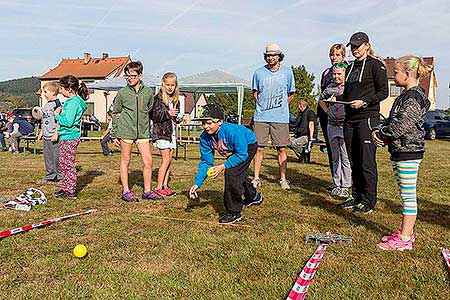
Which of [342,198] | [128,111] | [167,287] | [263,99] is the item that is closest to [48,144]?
[128,111]

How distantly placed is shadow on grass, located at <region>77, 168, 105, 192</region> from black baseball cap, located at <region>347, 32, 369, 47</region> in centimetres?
418

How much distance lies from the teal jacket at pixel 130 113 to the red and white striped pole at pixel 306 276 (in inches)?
115

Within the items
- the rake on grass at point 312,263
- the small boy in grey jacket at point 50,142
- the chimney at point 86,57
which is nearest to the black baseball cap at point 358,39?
the rake on grass at point 312,263

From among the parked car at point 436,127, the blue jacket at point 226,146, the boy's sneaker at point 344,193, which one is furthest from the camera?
the parked car at point 436,127

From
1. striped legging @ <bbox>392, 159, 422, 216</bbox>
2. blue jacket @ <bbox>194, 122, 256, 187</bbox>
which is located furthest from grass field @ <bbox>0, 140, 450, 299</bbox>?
blue jacket @ <bbox>194, 122, 256, 187</bbox>

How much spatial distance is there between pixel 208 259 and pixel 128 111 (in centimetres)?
279

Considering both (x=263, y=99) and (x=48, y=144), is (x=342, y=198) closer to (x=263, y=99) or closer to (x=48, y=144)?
(x=263, y=99)

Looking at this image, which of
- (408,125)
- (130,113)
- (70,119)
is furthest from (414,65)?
(70,119)

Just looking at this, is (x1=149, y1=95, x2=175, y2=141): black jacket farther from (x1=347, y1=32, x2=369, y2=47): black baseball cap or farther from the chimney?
the chimney

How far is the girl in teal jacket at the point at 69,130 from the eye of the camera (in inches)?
229

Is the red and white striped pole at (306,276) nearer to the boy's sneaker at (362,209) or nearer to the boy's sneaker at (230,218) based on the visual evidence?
the boy's sneaker at (230,218)

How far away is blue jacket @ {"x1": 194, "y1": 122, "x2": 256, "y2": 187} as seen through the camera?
4668 millimetres

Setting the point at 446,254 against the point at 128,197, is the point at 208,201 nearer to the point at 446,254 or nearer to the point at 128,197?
the point at 128,197

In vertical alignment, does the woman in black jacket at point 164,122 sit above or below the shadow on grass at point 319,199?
above
